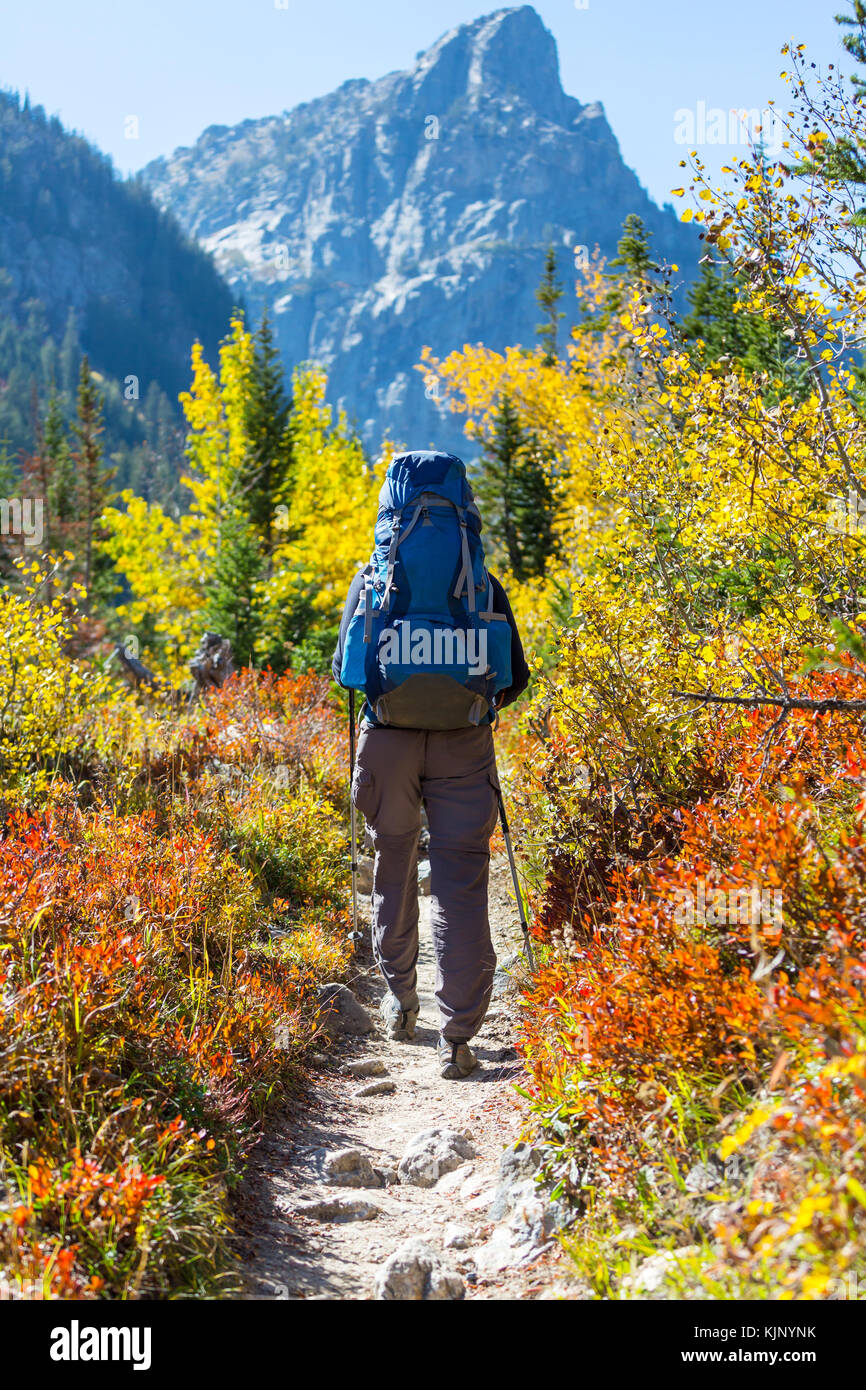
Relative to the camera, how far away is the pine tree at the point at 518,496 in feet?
66.1

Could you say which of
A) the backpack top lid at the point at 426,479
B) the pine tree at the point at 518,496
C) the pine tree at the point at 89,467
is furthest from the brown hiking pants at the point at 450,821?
the pine tree at the point at 89,467

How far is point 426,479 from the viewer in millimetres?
3680

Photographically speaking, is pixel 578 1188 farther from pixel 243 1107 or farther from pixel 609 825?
pixel 609 825

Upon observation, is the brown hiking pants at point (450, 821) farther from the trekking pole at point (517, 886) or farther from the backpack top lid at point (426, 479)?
the backpack top lid at point (426, 479)

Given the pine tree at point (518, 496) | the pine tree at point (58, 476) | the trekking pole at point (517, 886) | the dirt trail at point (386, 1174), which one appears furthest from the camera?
the pine tree at point (58, 476)

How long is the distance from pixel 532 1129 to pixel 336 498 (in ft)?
53.9

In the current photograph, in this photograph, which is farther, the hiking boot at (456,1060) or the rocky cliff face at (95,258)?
the rocky cliff face at (95,258)

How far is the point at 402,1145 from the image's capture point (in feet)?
11.1

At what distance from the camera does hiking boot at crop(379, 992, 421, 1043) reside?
13.8 ft

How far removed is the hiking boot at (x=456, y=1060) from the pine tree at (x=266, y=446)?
1891 cm

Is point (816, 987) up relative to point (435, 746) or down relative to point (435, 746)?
down

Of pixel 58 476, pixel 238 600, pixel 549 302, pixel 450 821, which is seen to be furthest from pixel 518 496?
pixel 58 476

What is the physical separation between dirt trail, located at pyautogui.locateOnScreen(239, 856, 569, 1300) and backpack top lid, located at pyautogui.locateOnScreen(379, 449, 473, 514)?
2.25m
